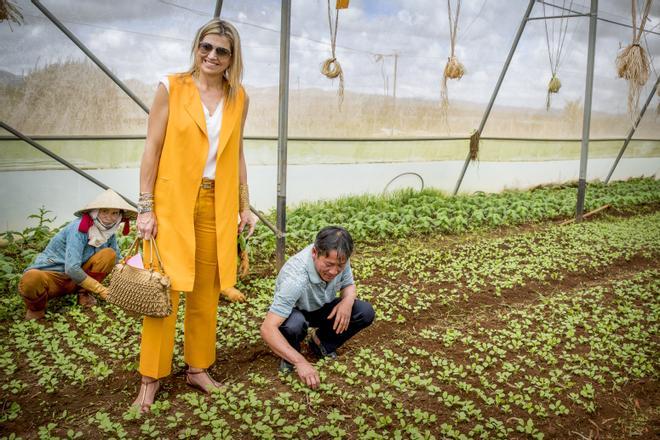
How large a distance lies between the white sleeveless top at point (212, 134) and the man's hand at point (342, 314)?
106cm

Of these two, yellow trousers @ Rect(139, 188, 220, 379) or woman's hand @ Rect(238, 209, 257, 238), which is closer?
yellow trousers @ Rect(139, 188, 220, 379)

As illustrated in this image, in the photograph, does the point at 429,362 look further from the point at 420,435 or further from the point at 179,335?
the point at 179,335

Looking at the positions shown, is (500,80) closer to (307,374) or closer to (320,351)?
(320,351)

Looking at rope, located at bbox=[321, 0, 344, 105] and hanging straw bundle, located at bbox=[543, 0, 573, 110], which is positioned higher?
hanging straw bundle, located at bbox=[543, 0, 573, 110]

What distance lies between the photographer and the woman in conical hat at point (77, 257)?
3453mm

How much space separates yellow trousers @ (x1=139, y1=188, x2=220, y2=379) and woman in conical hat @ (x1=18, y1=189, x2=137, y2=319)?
115 centimetres

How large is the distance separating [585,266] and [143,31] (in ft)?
16.4

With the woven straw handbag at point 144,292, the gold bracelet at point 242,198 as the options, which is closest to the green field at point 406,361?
the woven straw handbag at point 144,292

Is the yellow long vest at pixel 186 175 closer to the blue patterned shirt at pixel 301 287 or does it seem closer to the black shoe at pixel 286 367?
the blue patterned shirt at pixel 301 287

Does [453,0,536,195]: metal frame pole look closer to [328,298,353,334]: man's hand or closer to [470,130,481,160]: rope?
[470,130,481,160]: rope

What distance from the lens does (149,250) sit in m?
2.48

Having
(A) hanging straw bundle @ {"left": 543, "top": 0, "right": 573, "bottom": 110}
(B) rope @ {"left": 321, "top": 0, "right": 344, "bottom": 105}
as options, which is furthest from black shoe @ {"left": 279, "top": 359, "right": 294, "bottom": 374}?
(A) hanging straw bundle @ {"left": 543, "top": 0, "right": 573, "bottom": 110}

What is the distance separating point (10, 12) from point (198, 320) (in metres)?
3.23

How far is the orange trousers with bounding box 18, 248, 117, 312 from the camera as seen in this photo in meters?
3.42
